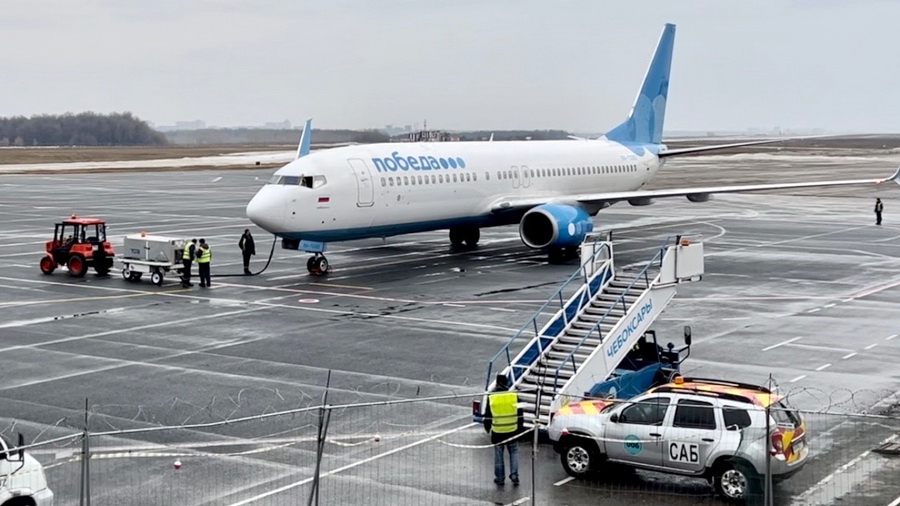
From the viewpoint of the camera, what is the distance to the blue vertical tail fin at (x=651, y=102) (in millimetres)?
58625

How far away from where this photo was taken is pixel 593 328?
20.9 m

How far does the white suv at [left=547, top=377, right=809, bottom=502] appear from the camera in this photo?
1603 centimetres

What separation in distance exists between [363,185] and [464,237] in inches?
384

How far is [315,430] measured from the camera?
65.3 ft

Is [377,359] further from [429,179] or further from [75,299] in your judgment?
[429,179]

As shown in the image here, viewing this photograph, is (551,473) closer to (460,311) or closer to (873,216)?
(460,311)

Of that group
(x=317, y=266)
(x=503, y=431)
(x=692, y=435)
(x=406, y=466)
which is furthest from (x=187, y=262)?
(x=692, y=435)

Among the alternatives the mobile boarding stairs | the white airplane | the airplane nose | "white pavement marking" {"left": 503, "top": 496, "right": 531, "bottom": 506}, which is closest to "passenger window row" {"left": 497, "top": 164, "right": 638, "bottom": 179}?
the white airplane

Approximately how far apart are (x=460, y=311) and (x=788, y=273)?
46.7 ft

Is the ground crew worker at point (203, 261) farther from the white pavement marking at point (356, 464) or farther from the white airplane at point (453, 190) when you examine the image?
the white pavement marking at point (356, 464)

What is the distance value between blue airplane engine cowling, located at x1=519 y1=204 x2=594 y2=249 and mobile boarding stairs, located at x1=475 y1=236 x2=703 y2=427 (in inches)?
738

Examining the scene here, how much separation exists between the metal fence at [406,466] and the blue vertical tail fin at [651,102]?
1537 inches

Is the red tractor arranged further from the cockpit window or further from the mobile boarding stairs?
the mobile boarding stairs

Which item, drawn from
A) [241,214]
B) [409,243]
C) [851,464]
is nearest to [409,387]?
[851,464]
